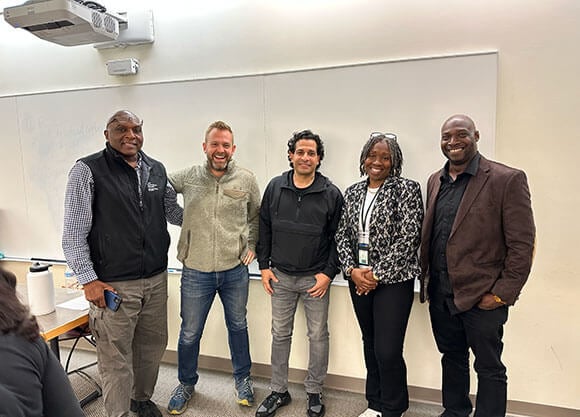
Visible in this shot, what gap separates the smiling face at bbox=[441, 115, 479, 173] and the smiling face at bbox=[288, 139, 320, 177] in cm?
65

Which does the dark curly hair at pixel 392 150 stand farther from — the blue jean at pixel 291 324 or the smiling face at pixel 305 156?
the blue jean at pixel 291 324

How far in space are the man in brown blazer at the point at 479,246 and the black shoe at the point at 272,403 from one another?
1.07 m

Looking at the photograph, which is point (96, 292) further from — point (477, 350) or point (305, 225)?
point (477, 350)

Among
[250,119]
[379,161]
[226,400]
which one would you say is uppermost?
[250,119]

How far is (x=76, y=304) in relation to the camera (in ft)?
7.40

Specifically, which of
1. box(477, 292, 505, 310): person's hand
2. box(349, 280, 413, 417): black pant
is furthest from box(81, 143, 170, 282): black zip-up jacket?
box(477, 292, 505, 310): person's hand

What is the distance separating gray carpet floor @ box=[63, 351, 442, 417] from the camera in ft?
7.89

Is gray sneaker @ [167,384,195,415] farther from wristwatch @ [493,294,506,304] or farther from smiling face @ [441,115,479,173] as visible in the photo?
smiling face @ [441,115,479,173]

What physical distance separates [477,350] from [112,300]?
5.71 ft

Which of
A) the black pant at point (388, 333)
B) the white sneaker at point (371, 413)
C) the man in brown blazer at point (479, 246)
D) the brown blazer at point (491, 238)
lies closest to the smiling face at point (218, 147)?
the black pant at point (388, 333)

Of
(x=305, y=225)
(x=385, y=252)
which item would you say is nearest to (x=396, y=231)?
(x=385, y=252)

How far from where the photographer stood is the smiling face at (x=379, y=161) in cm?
202

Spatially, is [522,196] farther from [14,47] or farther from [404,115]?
[14,47]

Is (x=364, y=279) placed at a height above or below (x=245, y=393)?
above
